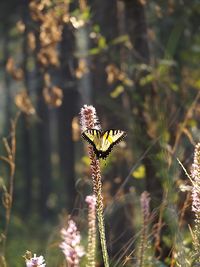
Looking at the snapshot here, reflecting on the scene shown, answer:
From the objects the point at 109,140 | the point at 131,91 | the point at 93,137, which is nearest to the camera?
the point at 93,137

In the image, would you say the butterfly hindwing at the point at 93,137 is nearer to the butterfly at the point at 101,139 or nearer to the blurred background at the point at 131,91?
the butterfly at the point at 101,139

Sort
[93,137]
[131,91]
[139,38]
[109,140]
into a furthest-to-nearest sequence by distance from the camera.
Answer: [139,38] < [131,91] < [109,140] < [93,137]

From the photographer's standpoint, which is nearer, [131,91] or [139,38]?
[131,91]

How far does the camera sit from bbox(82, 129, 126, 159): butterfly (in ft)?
9.05

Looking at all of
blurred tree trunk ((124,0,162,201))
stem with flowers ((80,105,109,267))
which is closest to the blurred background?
blurred tree trunk ((124,0,162,201))

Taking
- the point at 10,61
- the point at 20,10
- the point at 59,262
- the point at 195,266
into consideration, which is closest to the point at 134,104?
the point at 10,61

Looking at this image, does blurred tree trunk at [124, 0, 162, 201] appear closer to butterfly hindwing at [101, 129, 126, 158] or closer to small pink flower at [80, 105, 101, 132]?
butterfly hindwing at [101, 129, 126, 158]

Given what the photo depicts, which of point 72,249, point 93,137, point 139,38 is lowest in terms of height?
point 72,249

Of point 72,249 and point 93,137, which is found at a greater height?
point 93,137

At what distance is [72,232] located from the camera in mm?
2973

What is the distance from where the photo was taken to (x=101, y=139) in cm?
283

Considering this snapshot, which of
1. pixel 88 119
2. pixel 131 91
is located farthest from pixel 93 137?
pixel 131 91

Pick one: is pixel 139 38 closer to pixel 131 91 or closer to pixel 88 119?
pixel 131 91

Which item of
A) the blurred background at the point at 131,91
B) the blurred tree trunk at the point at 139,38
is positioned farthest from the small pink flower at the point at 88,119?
the blurred tree trunk at the point at 139,38
